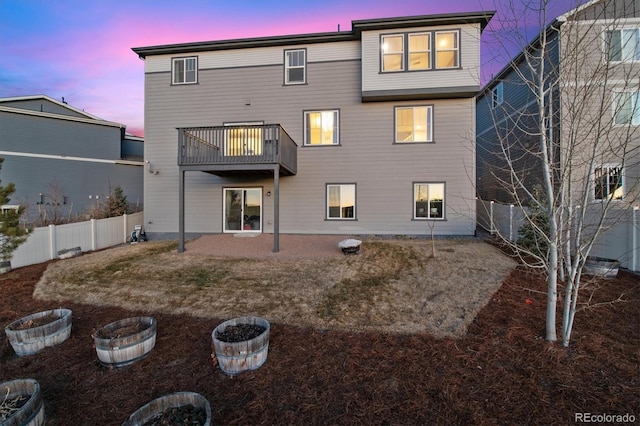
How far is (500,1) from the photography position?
366 cm

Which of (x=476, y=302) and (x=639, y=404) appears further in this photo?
(x=476, y=302)

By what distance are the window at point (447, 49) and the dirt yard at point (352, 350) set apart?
814 centimetres

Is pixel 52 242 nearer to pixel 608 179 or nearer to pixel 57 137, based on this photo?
pixel 57 137

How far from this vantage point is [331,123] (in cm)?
1210

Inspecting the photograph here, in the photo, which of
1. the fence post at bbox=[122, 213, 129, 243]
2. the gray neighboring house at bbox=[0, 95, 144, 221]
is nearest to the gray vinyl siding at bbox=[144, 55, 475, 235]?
the fence post at bbox=[122, 213, 129, 243]

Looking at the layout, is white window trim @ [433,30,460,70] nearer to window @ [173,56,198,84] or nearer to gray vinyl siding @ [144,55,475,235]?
gray vinyl siding @ [144,55,475,235]

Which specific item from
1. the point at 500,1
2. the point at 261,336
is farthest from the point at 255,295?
the point at 500,1

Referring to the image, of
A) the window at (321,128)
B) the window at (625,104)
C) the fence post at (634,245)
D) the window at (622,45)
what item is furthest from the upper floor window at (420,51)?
the fence post at (634,245)

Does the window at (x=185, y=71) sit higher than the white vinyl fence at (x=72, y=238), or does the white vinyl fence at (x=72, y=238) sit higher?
the window at (x=185, y=71)

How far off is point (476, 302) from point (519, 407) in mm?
2716

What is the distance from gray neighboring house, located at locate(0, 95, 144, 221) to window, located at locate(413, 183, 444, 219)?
56.6 ft

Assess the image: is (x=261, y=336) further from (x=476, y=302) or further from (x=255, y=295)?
(x=476, y=302)

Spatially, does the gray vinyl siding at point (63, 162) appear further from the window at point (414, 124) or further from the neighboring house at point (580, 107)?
the neighboring house at point (580, 107)

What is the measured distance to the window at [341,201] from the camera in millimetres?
11984
